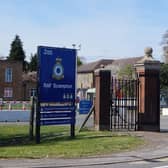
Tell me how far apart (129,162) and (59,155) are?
1945 millimetres

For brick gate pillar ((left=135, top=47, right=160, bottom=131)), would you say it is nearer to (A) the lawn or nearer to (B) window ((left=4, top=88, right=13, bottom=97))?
(A) the lawn

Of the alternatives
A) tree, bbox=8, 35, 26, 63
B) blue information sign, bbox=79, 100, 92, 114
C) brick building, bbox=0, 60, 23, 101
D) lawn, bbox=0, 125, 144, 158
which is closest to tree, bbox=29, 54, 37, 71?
tree, bbox=8, 35, 26, 63

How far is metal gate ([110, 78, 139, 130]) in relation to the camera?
22.1 meters

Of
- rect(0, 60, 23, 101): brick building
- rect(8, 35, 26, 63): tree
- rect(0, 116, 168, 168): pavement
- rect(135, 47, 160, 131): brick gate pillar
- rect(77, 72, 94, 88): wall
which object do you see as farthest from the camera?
rect(8, 35, 26, 63): tree

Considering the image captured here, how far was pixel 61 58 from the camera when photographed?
1805 cm

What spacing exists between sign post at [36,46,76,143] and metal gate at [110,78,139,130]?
12.4ft

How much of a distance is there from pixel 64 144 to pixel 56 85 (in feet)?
8.71

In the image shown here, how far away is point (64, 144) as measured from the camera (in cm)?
1611

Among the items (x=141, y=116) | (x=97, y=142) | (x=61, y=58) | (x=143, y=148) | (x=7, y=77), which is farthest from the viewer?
Result: (x=7, y=77)

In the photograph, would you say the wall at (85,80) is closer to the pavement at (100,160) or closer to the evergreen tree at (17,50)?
the evergreen tree at (17,50)

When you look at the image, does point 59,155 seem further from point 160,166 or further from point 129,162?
point 160,166

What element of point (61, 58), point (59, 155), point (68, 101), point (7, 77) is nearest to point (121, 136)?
point (68, 101)

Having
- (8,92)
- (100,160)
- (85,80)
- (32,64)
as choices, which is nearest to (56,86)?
(100,160)

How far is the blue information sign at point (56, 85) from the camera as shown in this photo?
1752 centimetres
